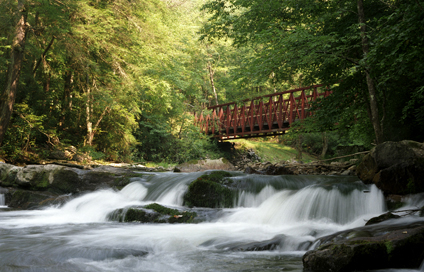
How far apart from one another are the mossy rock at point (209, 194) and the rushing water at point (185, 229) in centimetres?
26

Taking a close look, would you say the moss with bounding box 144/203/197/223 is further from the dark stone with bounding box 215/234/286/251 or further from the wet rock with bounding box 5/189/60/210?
the wet rock with bounding box 5/189/60/210

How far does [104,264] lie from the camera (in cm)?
378

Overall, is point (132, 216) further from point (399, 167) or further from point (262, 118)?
point (262, 118)

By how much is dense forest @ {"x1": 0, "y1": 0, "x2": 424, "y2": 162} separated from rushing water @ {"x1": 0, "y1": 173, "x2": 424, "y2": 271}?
2218 millimetres

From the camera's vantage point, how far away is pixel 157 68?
16312mm

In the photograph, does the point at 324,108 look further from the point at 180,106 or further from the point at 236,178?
the point at 180,106

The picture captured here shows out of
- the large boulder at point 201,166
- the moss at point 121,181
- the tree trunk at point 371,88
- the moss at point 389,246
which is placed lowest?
the moss at point 389,246

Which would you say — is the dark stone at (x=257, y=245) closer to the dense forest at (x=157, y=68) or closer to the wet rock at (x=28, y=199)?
the dense forest at (x=157, y=68)

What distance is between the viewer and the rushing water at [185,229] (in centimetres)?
382

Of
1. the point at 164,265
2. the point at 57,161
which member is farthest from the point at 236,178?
the point at 57,161

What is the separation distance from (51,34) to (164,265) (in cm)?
1087

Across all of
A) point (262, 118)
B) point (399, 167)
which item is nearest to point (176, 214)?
point (399, 167)

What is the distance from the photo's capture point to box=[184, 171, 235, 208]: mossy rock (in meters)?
7.07

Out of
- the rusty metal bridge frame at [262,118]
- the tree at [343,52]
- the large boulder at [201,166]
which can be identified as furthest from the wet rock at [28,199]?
the rusty metal bridge frame at [262,118]
